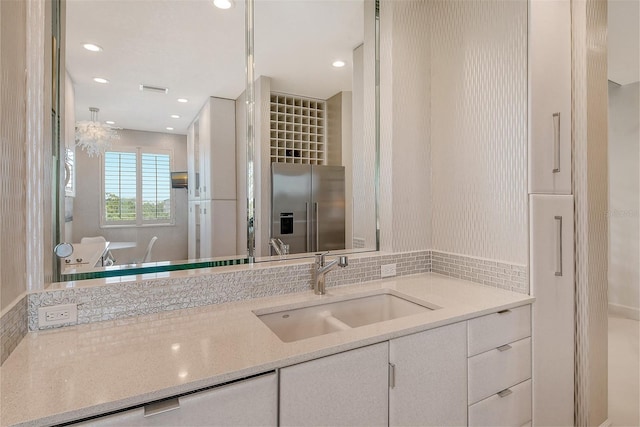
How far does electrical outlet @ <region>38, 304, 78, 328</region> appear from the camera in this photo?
114cm

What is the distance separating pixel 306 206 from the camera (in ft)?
6.60

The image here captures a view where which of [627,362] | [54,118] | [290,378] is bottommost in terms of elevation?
[627,362]

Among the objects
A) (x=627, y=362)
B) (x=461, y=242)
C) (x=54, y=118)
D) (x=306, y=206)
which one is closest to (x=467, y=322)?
(x=461, y=242)

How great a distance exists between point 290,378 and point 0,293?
0.86m

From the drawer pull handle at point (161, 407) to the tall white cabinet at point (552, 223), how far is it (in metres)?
1.61

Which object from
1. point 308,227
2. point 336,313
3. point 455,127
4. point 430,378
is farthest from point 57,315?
point 455,127

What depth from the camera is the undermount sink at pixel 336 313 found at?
146 cm

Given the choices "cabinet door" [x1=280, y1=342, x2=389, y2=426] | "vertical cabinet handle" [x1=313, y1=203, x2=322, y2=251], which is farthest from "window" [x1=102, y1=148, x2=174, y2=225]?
"cabinet door" [x1=280, y1=342, x2=389, y2=426]

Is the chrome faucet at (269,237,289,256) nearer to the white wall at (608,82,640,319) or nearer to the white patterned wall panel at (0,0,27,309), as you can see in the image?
the white patterned wall panel at (0,0,27,309)

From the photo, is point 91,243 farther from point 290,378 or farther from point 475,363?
point 475,363

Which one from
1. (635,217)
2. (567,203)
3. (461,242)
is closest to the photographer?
(567,203)

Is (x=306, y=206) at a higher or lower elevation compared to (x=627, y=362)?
higher

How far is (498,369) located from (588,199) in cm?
96

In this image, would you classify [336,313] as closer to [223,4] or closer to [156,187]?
[156,187]
